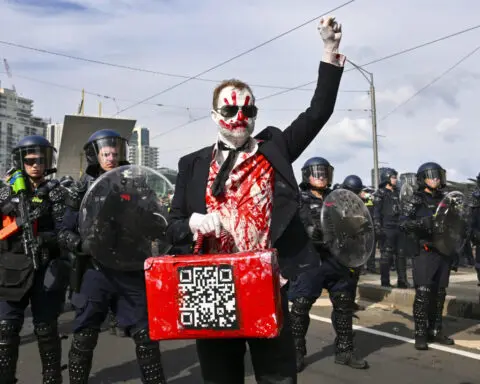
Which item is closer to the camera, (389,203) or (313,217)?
(313,217)

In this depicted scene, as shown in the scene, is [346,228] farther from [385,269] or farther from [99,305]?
[385,269]

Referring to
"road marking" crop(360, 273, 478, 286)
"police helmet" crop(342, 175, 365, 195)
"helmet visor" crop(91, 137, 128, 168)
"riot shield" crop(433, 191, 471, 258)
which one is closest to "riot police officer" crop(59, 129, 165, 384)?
"helmet visor" crop(91, 137, 128, 168)

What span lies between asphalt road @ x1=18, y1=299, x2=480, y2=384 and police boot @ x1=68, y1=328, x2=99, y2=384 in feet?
3.25

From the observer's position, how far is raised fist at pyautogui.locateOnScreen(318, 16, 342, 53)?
2.37 meters

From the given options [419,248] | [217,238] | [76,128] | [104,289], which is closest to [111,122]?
[76,128]

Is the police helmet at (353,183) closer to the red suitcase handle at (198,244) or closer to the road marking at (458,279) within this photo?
the road marking at (458,279)

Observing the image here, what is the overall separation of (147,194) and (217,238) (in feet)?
3.94

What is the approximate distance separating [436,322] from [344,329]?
5.19 ft

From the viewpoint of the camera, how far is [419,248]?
5.94 m

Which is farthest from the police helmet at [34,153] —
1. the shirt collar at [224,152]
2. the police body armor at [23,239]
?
the shirt collar at [224,152]

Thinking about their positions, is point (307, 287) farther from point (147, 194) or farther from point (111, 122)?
point (111, 122)

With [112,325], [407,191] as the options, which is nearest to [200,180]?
[407,191]

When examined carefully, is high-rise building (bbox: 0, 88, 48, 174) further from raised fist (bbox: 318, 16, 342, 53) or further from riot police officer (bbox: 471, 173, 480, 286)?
raised fist (bbox: 318, 16, 342, 53)

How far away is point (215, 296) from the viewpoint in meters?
2.13
